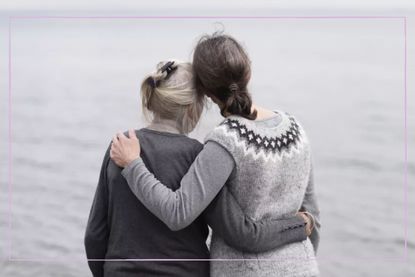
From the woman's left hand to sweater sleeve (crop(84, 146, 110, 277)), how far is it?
0.16ft

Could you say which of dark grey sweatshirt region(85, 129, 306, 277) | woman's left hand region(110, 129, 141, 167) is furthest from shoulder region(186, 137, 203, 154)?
woman's left hand region(110, 129, 141, 167)

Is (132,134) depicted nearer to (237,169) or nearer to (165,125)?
(165,125)

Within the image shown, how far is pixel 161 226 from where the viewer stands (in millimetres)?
1479

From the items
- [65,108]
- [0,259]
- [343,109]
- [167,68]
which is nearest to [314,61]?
[343,109]

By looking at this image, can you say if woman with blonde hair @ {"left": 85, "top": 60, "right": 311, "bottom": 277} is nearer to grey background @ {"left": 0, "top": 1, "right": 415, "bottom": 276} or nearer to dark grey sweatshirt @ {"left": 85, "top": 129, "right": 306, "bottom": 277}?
dark grey sweatshirt @ {"left": 85, "top": 129, "right": 306, "bottom": 277}

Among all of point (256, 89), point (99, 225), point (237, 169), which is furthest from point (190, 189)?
point (256, 89)

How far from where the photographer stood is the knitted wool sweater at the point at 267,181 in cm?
142

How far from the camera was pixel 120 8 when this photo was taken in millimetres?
2188

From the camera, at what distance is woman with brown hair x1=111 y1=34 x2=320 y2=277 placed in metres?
1.40

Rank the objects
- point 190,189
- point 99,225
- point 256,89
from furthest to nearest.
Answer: point 256,89 < point 99,225 < point 190,189

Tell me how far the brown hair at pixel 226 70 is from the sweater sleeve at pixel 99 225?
0.27 meters

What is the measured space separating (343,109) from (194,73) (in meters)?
0.96

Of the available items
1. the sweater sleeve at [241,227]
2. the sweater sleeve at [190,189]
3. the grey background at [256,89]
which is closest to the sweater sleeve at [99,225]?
the sweater sleeve at [190,189]

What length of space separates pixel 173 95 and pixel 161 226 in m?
0.26
